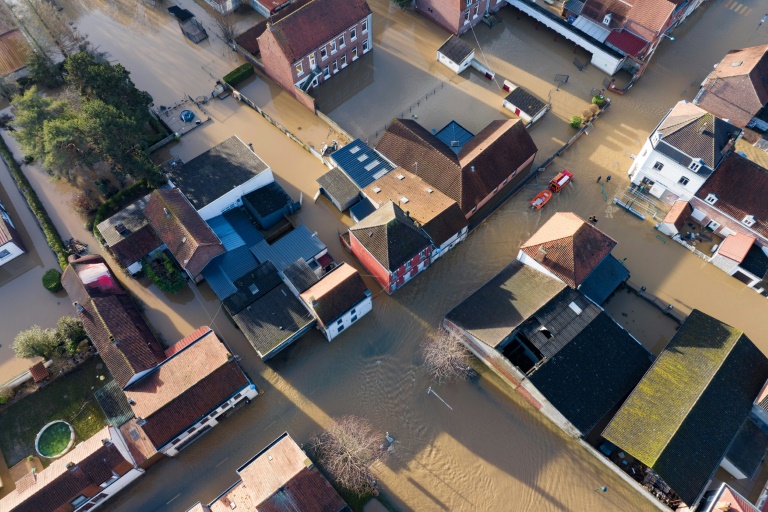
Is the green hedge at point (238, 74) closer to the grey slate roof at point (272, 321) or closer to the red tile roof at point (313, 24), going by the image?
the red tile roof at point (313, 24)

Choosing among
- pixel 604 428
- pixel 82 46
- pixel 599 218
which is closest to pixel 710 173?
pixel 599 218

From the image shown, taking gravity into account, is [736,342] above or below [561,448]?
above

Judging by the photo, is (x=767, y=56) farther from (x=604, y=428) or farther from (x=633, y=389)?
(x=604, y=428)

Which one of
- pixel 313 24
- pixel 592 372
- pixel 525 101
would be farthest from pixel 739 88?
pixel 313 24

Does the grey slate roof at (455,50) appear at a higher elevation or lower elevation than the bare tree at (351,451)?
higher

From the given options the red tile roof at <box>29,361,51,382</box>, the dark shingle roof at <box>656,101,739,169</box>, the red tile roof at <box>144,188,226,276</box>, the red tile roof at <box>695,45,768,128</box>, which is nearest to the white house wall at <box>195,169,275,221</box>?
the red tile roof at <box>144,188,226,276</box>

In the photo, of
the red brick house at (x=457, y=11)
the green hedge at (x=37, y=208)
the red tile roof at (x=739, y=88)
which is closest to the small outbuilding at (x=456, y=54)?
the red brick house at (x=457, y=11)

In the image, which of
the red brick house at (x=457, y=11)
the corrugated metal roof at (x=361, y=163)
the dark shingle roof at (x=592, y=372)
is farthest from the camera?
the red brick house at (x=457, y=11)
